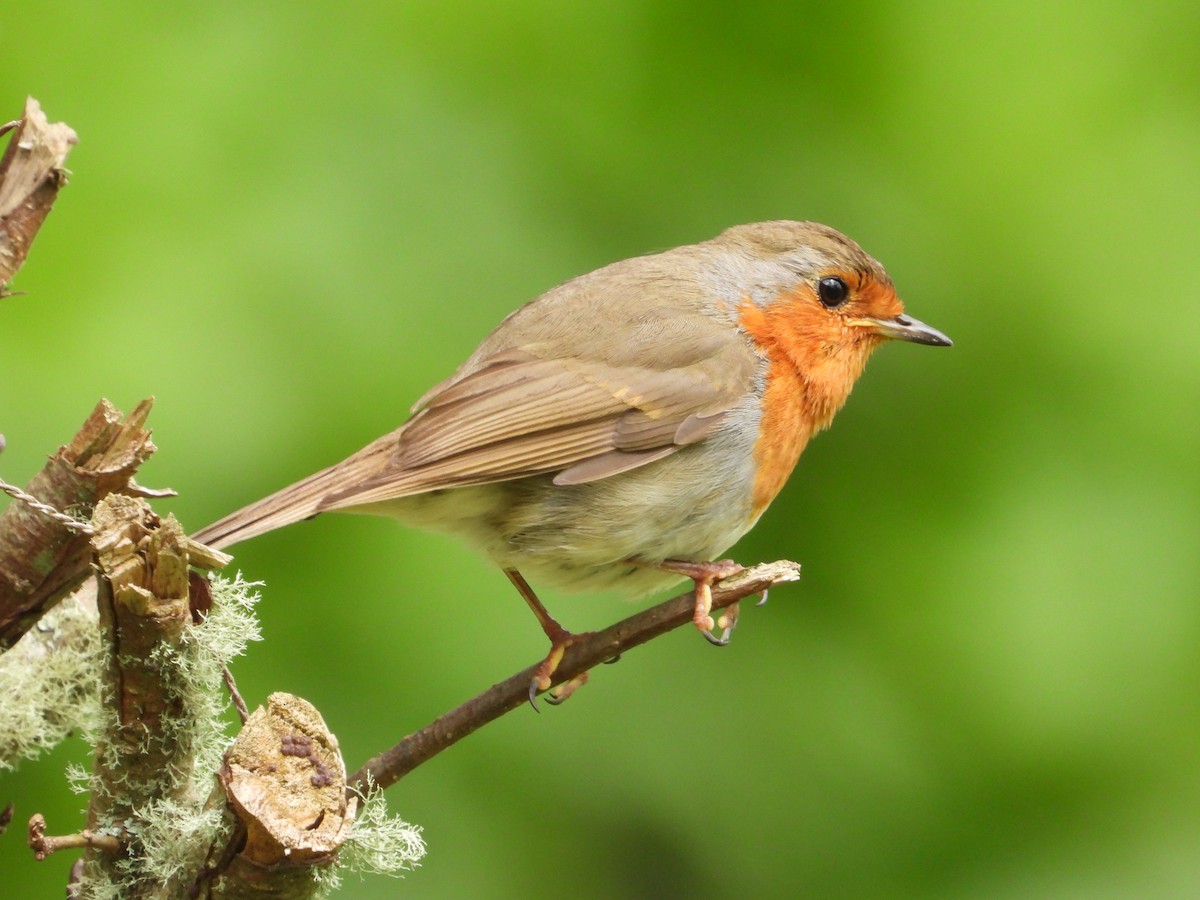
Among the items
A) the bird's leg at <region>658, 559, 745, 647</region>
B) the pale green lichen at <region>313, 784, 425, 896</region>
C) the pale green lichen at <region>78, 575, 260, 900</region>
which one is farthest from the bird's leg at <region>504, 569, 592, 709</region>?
the pale green lichen at <region>78, 575, 260, 900</region>

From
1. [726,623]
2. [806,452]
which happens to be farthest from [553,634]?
[806,452]

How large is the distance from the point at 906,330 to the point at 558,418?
1052mm

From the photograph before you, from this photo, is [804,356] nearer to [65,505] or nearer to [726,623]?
[726,623]

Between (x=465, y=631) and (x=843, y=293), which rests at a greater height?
(x=843, y=293)

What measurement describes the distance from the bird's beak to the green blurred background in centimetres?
8

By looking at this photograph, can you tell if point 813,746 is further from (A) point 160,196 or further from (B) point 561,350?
(A) point 160,196

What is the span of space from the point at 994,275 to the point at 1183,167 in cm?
56

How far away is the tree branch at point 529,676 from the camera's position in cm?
256

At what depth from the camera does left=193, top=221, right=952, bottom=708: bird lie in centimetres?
343

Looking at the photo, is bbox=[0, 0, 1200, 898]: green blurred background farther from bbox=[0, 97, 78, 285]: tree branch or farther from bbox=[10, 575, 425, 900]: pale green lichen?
bbox=[10, 575, 425, 900]: pale green lichen

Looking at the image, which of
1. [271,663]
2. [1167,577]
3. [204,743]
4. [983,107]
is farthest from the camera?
A: [983,107]

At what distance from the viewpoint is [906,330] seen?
3900mm

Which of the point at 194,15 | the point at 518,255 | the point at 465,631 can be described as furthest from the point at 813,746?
the point at 194,15

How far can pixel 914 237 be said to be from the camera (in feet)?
13.0
